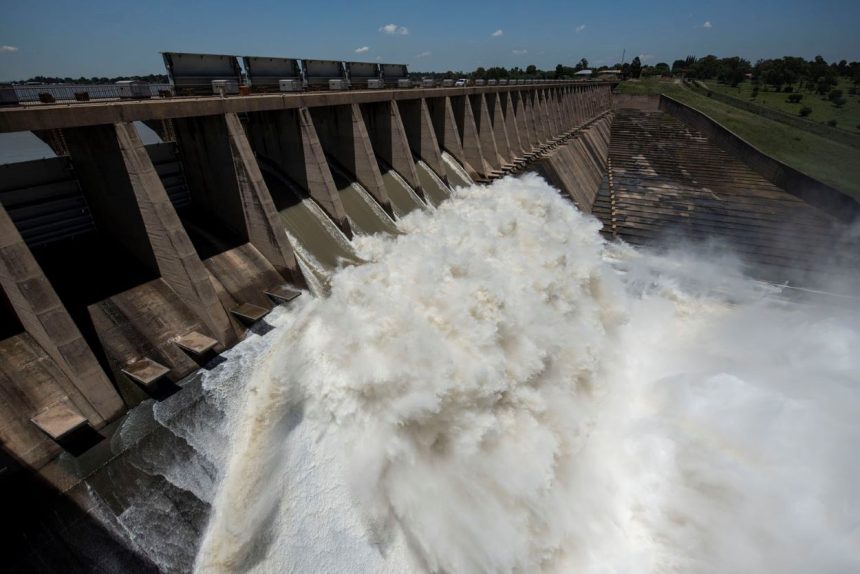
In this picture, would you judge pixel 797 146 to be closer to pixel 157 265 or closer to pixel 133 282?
pixel 157 265

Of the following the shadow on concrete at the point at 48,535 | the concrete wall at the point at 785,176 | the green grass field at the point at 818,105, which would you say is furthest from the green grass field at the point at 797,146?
the shadow on concrete at the point at 48,535

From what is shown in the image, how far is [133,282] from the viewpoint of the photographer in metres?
11.7

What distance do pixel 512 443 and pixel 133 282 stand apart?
451 inches

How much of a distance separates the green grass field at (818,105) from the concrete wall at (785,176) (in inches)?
590

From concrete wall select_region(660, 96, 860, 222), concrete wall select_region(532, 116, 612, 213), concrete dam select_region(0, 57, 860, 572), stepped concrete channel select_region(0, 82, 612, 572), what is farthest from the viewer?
concrete wall select_region(532, 116, 612, 213)

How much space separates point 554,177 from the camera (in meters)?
30.4

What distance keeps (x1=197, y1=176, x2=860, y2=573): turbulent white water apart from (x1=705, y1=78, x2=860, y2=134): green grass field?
61366mm

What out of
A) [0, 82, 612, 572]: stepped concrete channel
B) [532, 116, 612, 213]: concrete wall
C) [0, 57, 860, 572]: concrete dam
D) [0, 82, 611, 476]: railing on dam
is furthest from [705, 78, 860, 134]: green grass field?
[0, 82, 612, 572]: stepped concrete channel

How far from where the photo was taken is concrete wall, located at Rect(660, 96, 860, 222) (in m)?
28.5

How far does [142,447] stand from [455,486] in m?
7.15

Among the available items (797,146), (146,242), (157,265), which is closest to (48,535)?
(157,265)

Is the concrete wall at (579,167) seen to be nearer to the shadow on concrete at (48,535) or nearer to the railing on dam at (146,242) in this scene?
the railing on dam at (146,242)

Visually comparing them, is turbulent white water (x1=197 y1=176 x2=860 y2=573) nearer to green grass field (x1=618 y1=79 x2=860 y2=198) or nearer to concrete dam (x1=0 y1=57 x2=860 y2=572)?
concrete dam (x1=0 y1=57 x2=860 y2=572)

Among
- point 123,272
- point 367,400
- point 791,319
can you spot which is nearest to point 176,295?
point 123,272
